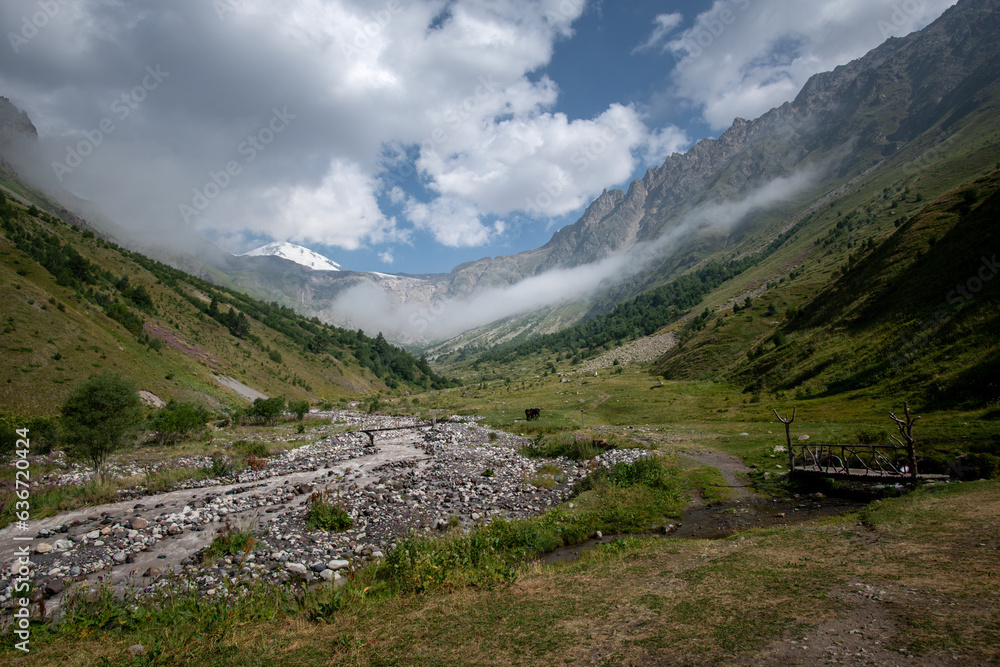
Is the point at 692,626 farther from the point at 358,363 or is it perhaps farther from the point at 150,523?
the point at 358,363

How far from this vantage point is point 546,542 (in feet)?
49.6

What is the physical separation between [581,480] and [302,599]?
1584cm

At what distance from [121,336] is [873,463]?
75572 millimetres

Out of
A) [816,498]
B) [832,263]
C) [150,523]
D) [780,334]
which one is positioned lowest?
[150,523]

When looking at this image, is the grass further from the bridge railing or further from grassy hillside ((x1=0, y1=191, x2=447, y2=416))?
A: grassy hillside ((x1=0, y1=191, x2=447, y2=416))

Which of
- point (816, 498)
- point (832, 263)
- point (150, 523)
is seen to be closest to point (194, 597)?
point (150, 523)

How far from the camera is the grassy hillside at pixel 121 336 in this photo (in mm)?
38688

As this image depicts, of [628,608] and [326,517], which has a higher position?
[628,608]

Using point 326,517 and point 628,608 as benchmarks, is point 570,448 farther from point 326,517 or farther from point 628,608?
point 628,608

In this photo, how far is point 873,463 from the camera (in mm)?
18375

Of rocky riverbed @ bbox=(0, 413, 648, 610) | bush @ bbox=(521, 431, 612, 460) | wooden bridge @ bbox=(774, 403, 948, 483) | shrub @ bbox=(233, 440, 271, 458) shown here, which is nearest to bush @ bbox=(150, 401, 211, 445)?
shrub @ bbox=(233, 440, 271, 458)

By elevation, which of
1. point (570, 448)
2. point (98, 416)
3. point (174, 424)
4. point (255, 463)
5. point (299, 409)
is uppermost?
point (98, 416)

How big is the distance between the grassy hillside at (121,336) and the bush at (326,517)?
31.7m

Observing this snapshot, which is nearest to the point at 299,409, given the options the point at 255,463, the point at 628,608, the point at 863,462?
the point at 255,463
